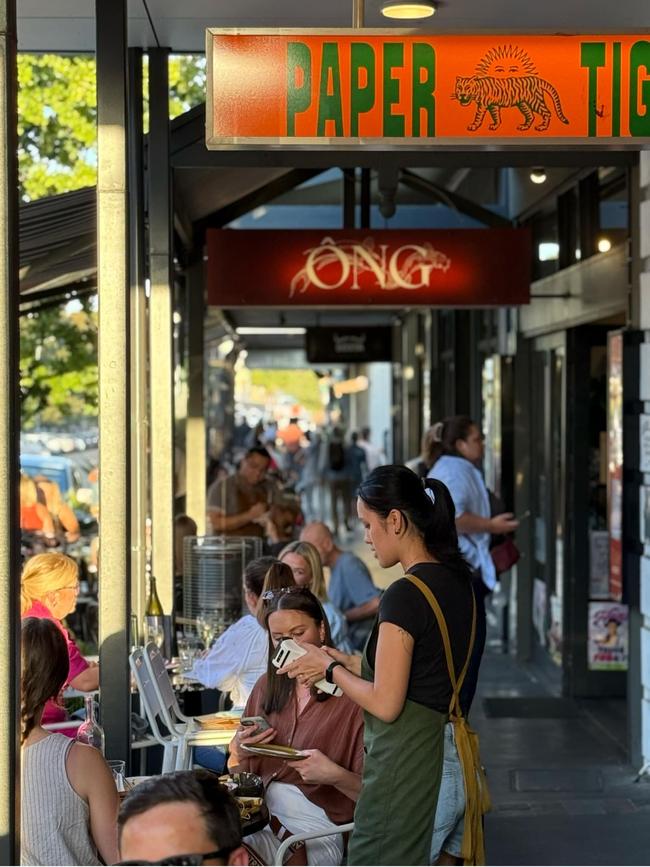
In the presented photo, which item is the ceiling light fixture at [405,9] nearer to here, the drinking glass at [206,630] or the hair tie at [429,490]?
the hair tie at [429,490]

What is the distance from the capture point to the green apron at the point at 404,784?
398 centimetres

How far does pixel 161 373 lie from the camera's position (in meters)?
8.57

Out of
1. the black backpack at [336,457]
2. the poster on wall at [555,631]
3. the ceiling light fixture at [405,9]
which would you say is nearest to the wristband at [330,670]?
the ceiling light fixture at [405,9]

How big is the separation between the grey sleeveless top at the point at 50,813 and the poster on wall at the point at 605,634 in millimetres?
7014

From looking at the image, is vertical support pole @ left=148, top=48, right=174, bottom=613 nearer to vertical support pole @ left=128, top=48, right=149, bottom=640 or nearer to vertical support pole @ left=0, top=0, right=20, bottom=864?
vertical support pole @ left=128, top=48, right=149, bottom=640

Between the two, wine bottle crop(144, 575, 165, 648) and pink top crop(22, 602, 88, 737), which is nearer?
pink top crop(22, 602, 88, 737)

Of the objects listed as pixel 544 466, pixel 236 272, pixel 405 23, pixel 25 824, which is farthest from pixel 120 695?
pixel 544 466

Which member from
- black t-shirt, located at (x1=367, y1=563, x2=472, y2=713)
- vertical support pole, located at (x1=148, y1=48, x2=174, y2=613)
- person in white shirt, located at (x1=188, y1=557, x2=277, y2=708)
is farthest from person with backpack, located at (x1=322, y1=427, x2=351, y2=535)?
black t-shirt, located at (x1=367, y1=563, x2=472, y2=713)

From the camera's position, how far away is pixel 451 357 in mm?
16297

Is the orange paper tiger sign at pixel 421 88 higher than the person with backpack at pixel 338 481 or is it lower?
higher

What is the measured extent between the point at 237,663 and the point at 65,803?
2753 mm

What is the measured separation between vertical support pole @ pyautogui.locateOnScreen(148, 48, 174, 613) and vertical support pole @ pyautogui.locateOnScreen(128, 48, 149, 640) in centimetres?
13

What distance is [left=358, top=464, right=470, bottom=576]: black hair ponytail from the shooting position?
4.11 metres

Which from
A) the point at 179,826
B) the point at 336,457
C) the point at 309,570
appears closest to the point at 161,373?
the point at 309,570
